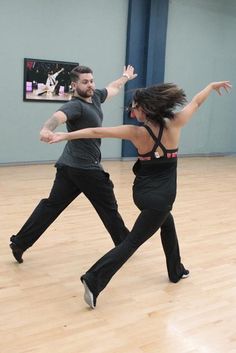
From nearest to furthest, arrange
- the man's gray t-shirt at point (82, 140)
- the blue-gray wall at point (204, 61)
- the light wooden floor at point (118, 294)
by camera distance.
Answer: the light wooden floor at point (118, 294) < the man's gray t-shirt at point (82, 140) < the blue-gray wall at point (204, 61)

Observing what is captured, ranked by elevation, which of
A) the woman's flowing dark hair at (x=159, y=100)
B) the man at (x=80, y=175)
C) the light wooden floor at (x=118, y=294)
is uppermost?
the woman's flowing dark hair at (x=159, y=100)

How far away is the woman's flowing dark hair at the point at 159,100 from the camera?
2.64m

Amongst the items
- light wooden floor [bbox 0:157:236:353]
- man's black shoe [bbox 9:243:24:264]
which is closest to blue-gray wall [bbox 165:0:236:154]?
light wooden floor [bbox 0:157:236:353]

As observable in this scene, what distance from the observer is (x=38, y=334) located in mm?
2455

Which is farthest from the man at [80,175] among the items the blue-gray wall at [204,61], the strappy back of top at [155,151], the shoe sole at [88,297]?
the blue-gray wall at [204,61]

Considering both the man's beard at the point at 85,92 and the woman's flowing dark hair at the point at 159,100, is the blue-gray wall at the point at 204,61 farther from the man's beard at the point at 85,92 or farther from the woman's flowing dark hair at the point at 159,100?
the woman's flowing dark hair at the point at 159,100

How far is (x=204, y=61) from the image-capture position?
10.0 meters

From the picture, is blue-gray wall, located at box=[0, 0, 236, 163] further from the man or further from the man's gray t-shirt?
the man's gray t-shirt

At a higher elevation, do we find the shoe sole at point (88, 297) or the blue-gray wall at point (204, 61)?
the blue-gray wall at point (204, 61)

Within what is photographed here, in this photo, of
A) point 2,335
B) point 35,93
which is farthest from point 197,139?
point 2,335

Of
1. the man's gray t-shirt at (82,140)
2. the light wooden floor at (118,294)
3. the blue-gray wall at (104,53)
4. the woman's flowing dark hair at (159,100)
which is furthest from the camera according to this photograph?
the blue-gray wall at (104,53)

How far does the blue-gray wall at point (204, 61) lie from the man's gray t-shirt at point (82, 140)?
263 inches

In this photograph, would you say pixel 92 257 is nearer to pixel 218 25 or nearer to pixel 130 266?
pixel 130 266

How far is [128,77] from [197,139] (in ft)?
21.6
